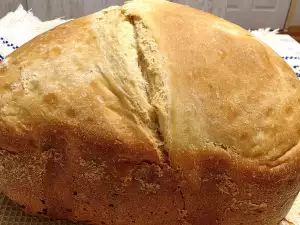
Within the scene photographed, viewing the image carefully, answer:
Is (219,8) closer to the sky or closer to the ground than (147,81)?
closer to the ground

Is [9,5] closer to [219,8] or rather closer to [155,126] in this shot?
[219,8]

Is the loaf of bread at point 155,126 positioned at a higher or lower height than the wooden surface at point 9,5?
higher

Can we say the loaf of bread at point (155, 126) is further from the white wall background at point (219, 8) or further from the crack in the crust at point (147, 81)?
the white wall background at point (219, 8)

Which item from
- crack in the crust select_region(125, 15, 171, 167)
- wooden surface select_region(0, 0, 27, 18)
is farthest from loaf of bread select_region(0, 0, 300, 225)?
wooden surface select_region(0, 0, 27, 18)

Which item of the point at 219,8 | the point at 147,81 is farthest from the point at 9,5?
the point at 147,81

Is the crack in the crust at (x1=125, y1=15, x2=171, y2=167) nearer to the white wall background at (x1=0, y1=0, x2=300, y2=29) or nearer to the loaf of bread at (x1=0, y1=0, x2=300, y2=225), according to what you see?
the loaf of bread at (x1=0, y1=0, x2=300, y2=225)

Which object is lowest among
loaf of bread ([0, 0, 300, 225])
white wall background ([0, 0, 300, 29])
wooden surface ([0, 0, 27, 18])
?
white wall background ([0, 0, 300, 29])

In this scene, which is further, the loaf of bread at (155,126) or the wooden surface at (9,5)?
the wooden surface at (9,5)

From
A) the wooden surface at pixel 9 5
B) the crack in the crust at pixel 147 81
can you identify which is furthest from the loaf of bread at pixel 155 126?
the wooden surface at pixel 9 5

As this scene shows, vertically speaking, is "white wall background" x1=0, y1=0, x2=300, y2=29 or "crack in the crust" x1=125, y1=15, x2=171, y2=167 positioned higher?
"crack in the crust" x1=125, y1=15, x2=171, y2=167
